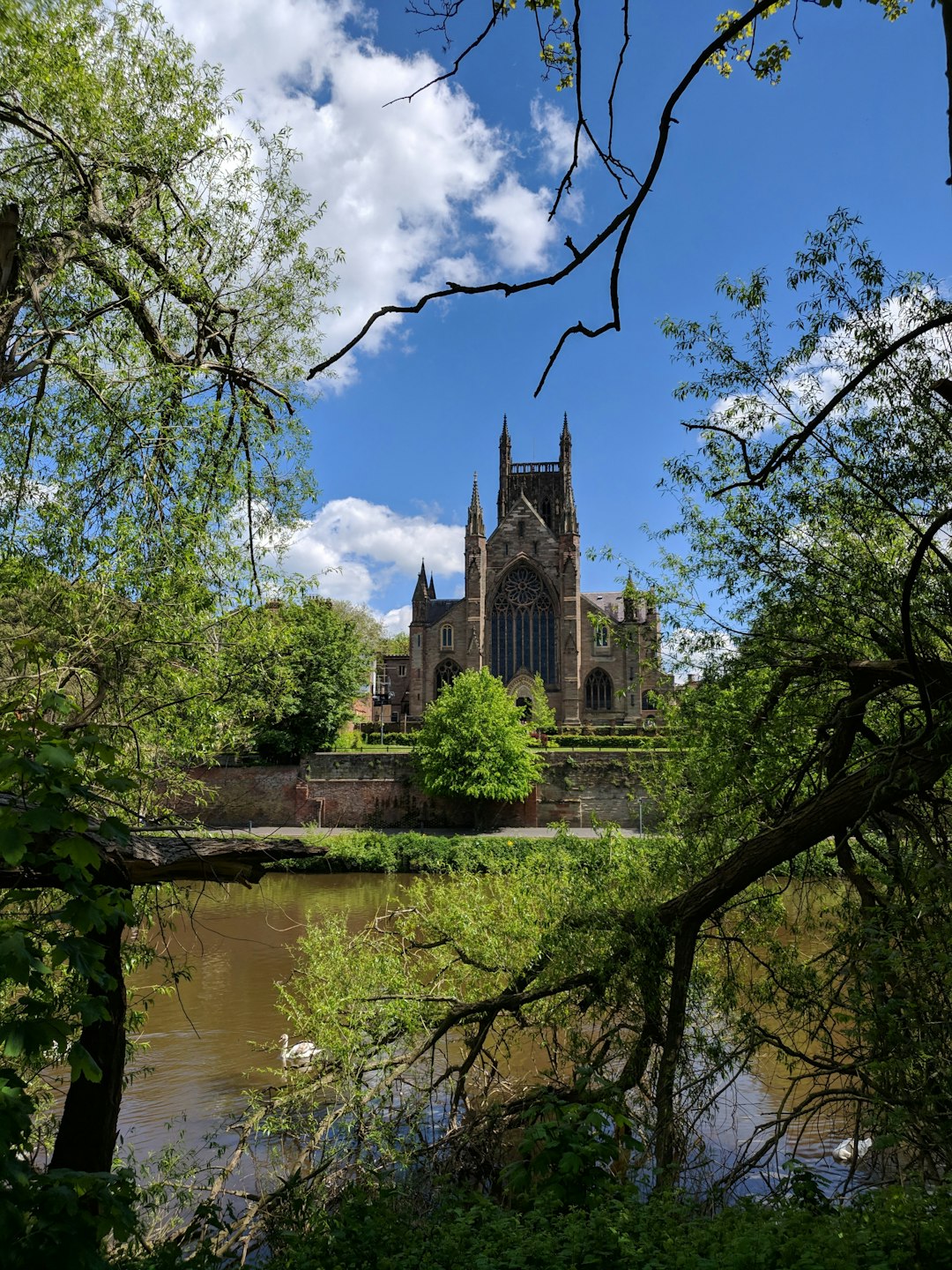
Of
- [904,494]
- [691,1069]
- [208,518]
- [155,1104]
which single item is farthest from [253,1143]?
[904,494]

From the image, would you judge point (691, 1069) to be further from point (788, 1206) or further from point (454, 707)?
point (454, 707)

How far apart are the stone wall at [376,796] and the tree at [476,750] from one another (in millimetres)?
1253

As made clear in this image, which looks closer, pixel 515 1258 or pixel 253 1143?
pixel 515 1258

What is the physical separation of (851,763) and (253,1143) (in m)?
7.38

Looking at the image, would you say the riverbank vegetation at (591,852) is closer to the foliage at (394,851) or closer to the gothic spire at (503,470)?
the foliage at (394,851)

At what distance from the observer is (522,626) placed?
161 ft

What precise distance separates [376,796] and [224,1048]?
70.5 ft

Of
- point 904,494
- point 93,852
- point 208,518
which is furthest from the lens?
point 208,518

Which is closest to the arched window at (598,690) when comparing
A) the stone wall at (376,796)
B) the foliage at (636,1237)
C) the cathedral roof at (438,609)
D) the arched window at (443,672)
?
the arched window at (443,672)

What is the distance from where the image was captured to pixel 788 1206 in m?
3.97

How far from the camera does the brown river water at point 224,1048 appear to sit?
8.57m

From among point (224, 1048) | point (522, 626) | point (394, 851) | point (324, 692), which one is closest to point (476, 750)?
point (394, 851)

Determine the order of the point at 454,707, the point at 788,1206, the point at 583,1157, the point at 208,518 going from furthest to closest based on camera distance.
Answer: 1. the point at 454,707
2. the point at 208,518
3. the point at 583,1157
4. the point at 788,1206

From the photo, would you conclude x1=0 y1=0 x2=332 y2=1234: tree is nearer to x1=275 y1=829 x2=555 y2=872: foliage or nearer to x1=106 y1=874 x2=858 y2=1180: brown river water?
x1=106 y1=874 x2=858 y2=1180: brown river water
